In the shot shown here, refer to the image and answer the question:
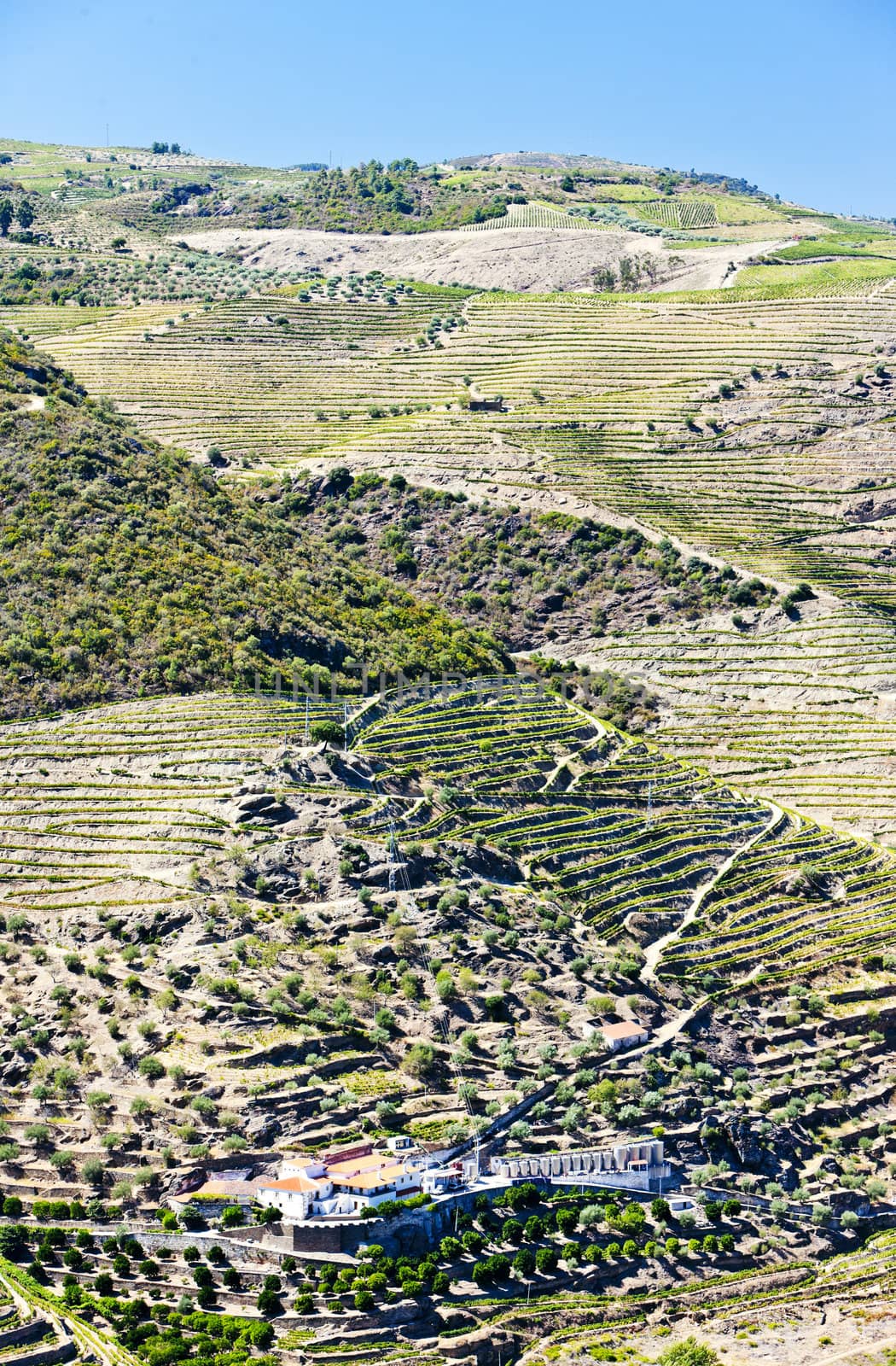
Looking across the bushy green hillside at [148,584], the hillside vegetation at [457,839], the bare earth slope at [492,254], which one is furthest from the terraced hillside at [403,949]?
the bare earth slope at [492,254]

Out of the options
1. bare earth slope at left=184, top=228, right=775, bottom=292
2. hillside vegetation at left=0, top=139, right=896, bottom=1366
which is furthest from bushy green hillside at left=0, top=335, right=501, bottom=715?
bare earth slope at left=184, top=228, right=775, bottom=292

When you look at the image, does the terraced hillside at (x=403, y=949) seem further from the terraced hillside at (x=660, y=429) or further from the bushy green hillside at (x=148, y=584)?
the terraced hillside at (x=660, y=429)

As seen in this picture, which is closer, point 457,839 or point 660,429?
point 457,839

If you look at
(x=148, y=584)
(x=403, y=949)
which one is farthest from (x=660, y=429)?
(x=403, y=949)

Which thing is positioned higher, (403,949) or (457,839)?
(457,839)

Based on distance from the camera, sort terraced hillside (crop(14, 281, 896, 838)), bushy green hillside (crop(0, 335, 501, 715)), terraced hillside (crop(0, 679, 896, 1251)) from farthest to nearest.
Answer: terraced hillside (crop(14, 281, 896, 838)) → bushy green hillside (crop(0, 335, 501, 715)) → terraced hillside (crop(0, 679, 896, 1251))

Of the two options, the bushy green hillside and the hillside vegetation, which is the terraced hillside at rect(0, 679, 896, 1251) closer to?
the hillside vegetation

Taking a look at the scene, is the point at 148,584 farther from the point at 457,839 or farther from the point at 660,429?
the point at 660,429
